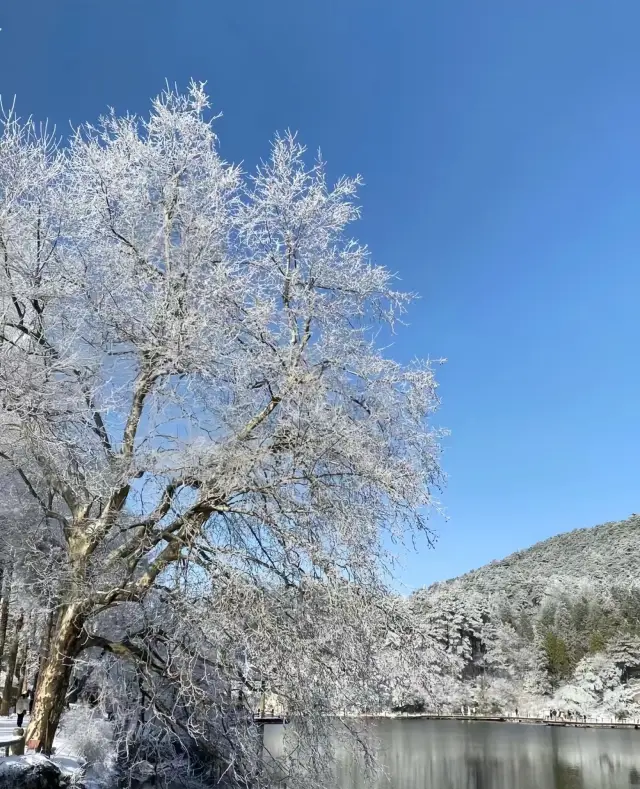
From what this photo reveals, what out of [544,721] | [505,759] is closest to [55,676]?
[505,759]

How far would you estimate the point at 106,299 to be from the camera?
734cm

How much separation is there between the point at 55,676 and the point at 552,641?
72565 mm

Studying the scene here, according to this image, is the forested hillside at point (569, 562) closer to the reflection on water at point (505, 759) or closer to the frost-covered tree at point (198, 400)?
the reflection on water at point (505, 759)

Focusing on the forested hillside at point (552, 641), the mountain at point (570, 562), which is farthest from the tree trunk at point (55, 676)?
the mountain at point (570, 562)

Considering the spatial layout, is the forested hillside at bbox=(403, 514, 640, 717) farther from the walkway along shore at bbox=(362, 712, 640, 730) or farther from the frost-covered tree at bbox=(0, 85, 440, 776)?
the frost-covered tree at bbox=(0, 85, 440, 776)

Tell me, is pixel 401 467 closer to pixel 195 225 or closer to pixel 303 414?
pixel 303 414

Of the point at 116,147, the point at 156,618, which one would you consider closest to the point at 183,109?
the point at 116,147

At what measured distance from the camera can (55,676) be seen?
700 cm

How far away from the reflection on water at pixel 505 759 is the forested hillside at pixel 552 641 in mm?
10885

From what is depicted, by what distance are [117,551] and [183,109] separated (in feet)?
17.0

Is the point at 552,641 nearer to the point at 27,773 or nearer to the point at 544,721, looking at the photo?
the point at 544,721

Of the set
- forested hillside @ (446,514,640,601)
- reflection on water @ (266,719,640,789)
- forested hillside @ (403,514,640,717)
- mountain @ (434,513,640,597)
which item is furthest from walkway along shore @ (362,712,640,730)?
forested hillside @ (446,514,640,601)

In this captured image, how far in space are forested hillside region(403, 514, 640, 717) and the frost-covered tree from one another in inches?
2051

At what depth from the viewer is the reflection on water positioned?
25.1 meters
